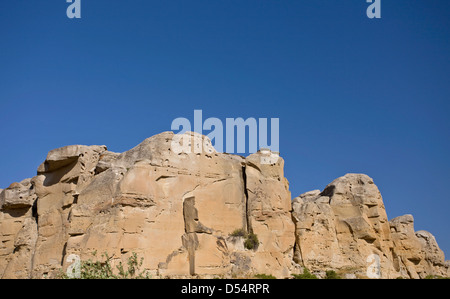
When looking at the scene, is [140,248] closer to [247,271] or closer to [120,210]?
[120,210]

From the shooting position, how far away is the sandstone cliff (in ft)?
71.0

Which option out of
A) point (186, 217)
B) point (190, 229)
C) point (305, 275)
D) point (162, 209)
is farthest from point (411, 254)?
point (162, 209)

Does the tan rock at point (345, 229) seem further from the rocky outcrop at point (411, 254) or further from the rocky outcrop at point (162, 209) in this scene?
the rocky outcrop at point (411, 254)

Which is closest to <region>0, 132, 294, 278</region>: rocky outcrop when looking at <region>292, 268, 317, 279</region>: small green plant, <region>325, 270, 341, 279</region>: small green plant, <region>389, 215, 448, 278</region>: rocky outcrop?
<region>292, 268, 317, 279</region>: small green plant

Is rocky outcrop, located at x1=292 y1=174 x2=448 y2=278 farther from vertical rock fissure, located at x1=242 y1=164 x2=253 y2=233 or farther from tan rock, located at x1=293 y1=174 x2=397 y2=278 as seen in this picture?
vertical rock fissure, located at x1=242 y1=164 x2=253 y2=233

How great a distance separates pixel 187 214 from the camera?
75.0ft

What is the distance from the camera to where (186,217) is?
74.9ft

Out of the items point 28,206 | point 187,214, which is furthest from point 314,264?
point 28,206

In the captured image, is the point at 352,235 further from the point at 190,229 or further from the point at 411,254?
the point at 190,229

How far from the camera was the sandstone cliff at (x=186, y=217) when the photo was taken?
2164 cm

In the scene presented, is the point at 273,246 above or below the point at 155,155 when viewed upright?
below

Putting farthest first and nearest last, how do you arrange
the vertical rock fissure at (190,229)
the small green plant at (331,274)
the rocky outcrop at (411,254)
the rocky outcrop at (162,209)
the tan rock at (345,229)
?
1. the rocky outcrop at (411,254)
2. the tan rock at (345,229)
3. the small green plant at (331,274)
4. the vertical rock fissure at (190,229)
5. the rocky outcrop at (162,209)

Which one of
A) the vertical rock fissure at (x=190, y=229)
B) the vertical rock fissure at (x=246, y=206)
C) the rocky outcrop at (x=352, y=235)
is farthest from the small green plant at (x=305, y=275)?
the vertical rock fissure at (x=190, y=229)
